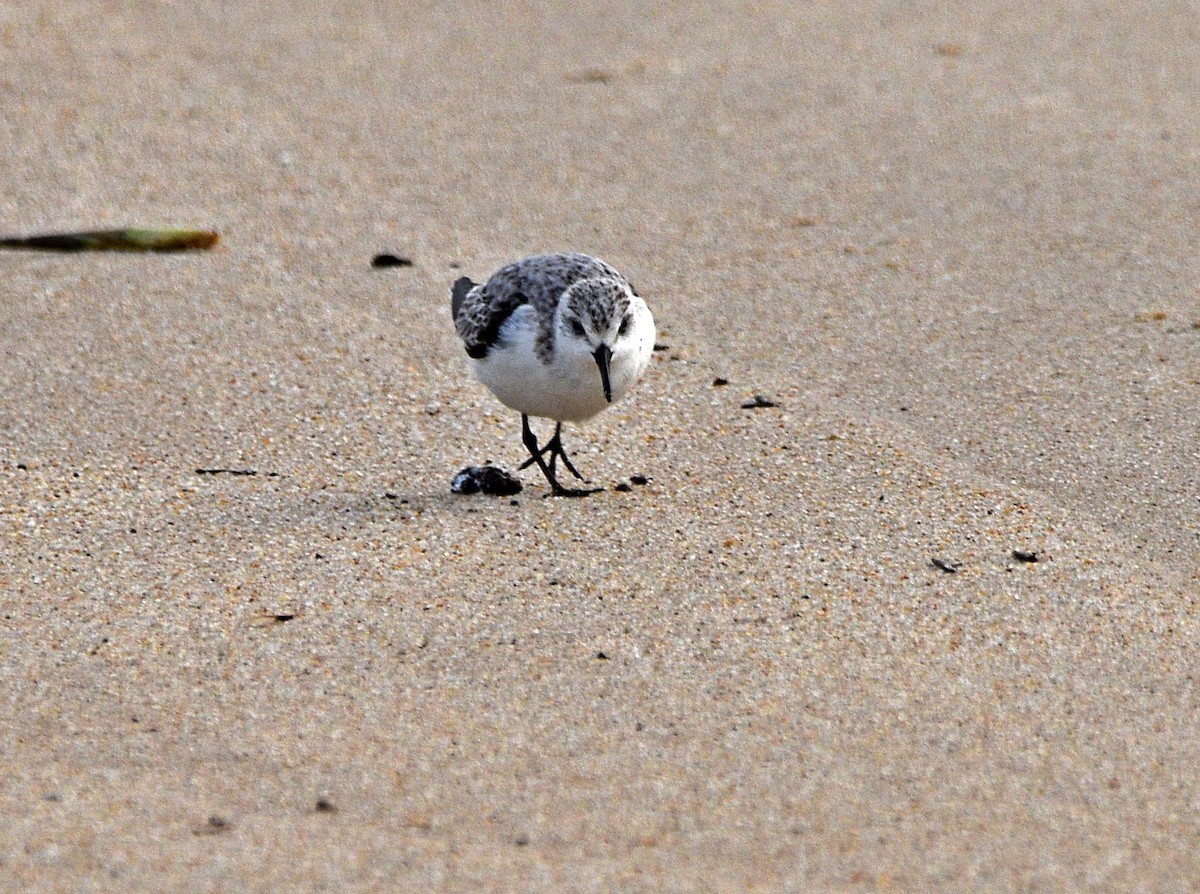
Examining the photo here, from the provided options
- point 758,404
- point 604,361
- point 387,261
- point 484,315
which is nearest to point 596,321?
point 604,361

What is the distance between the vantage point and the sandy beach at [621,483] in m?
3.91

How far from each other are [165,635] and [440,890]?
5.17 feet

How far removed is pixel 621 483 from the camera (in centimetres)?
607

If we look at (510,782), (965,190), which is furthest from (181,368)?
(965,190)

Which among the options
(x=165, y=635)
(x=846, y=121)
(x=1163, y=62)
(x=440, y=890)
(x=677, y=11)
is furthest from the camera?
(x=677, y=11)

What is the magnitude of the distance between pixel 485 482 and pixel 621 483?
0.48 m

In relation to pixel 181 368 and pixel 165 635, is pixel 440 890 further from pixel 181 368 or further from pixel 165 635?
pixel 181 368

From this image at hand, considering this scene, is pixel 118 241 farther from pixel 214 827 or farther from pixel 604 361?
pixel 214 827

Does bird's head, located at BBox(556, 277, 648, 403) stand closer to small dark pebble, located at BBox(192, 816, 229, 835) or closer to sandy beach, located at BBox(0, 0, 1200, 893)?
sandy beach, located at BBox(0, 0, 1200, 893)

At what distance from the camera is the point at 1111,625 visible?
489 centimetres

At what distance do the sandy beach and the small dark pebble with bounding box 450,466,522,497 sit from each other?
8 cm

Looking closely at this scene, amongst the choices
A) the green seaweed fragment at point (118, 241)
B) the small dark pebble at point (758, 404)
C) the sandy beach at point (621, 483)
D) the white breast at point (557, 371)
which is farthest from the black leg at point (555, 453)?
the green seaweed fragment at point (118, 241)

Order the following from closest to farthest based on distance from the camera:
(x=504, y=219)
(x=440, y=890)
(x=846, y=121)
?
(x=440, y=890)
(x=504, y=219)
(x=846, y=121)

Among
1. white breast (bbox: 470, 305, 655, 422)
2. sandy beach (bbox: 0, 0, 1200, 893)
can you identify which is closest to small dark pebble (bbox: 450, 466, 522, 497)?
sandy beach (bbox: 0, 0, 1200, 893)
